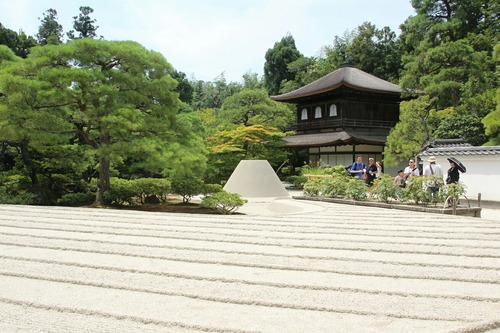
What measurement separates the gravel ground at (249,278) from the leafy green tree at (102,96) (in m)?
4.45

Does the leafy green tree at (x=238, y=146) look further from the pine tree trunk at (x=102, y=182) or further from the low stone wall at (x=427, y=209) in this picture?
the low stone wall at (x=427, y=209)

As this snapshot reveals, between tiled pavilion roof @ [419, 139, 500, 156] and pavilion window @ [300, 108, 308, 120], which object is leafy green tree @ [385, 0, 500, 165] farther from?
pavilion window @ [300, 108, 308, 120]

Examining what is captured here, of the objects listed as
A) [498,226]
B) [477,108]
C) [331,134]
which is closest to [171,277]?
Result: [498,226]

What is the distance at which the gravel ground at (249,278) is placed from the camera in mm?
A: 2797

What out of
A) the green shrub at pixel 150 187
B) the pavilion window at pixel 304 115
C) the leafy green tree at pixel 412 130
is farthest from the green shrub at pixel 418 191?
the pavilion window at pixel 304 115

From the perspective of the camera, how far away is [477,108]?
21672 mm

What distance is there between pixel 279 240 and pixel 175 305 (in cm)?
255

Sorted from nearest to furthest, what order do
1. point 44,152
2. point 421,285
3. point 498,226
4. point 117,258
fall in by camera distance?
point 421,285, point 117,258, point 498,226, point 44,152

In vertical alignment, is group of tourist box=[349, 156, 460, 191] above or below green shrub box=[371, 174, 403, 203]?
above

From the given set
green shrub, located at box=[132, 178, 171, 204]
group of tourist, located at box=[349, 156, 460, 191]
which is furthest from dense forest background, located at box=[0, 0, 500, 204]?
group of tourist, located at box=[349, 156, 460, 191]

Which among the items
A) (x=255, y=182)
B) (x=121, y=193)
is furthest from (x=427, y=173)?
(x=121, y=193)

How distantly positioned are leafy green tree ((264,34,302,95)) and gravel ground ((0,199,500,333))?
3966 cm

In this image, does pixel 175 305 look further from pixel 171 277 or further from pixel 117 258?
pixel 117 258

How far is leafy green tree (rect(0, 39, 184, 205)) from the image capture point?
10469 mm
